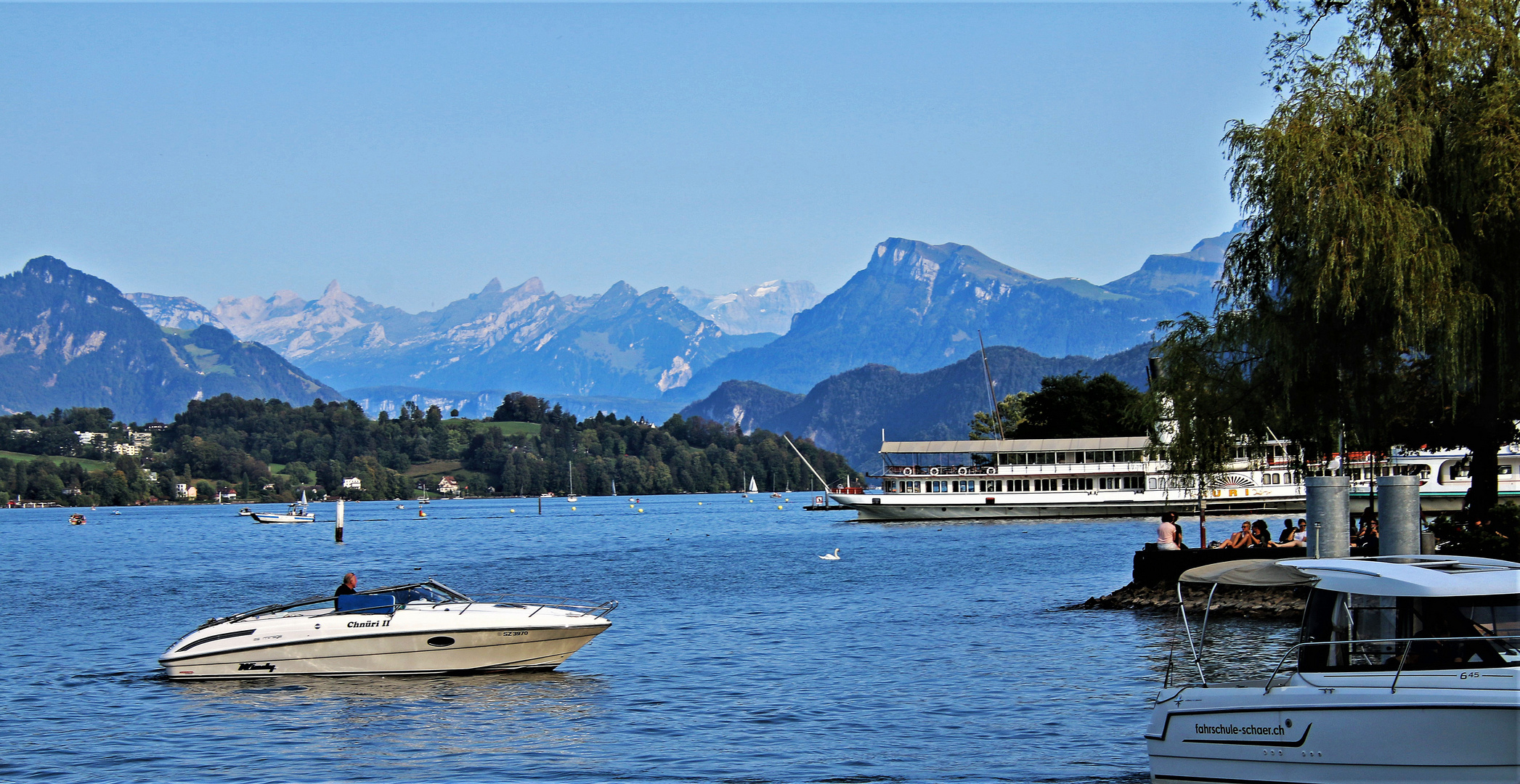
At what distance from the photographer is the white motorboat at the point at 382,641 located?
27.6m

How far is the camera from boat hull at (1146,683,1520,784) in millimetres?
12602

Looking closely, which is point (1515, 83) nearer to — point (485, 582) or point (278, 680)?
point (278, 680)

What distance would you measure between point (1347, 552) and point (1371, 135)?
997cm

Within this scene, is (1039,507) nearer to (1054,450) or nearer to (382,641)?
(1054,450)

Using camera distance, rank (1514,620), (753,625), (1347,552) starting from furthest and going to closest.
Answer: (753,625)
(1347,552)
(1514,620)

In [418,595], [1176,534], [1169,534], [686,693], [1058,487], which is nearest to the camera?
[686,693]

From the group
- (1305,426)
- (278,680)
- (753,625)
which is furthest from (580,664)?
(1305,426)

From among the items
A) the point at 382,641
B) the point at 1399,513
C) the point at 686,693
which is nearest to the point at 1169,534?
the point at 1399,513

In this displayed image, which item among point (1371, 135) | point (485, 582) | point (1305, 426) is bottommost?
point (485, 582)

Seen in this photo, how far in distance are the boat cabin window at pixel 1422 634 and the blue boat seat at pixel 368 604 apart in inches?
770

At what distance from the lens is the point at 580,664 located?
29.6 metres

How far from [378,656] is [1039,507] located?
8688cm

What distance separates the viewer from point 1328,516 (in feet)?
87.9

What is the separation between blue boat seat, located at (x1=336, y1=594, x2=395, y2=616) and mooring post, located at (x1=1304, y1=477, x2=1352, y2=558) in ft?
61.5
